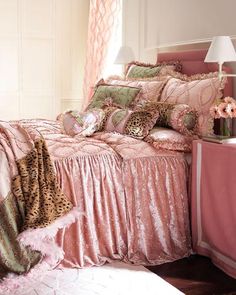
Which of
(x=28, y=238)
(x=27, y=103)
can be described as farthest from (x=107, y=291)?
(x=27, y=103)

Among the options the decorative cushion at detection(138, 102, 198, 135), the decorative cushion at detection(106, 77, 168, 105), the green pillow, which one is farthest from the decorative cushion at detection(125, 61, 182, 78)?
the decorative cushion at detection(138, 102, 198, 135)

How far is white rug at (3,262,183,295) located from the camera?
7.81 feet

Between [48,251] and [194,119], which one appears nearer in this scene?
[48,251]

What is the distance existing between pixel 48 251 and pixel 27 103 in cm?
355

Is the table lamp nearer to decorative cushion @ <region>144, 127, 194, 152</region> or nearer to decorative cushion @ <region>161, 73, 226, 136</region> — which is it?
decorative cushion @ <region>161, 73, 226, 136</region>

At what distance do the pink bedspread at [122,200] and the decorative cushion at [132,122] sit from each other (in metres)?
0.12

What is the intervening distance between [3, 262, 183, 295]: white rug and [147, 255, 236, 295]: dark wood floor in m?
0.08

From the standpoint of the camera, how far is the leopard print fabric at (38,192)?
253 cm

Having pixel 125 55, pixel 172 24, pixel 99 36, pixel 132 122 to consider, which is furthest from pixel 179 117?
pixel 99 36

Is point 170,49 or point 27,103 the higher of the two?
point 170,49

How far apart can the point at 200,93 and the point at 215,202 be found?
81 centimetres

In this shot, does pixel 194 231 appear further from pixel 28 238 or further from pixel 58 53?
pixel 58 53

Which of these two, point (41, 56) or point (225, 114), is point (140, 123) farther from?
point (41, 56)

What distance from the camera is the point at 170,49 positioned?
4.31m
